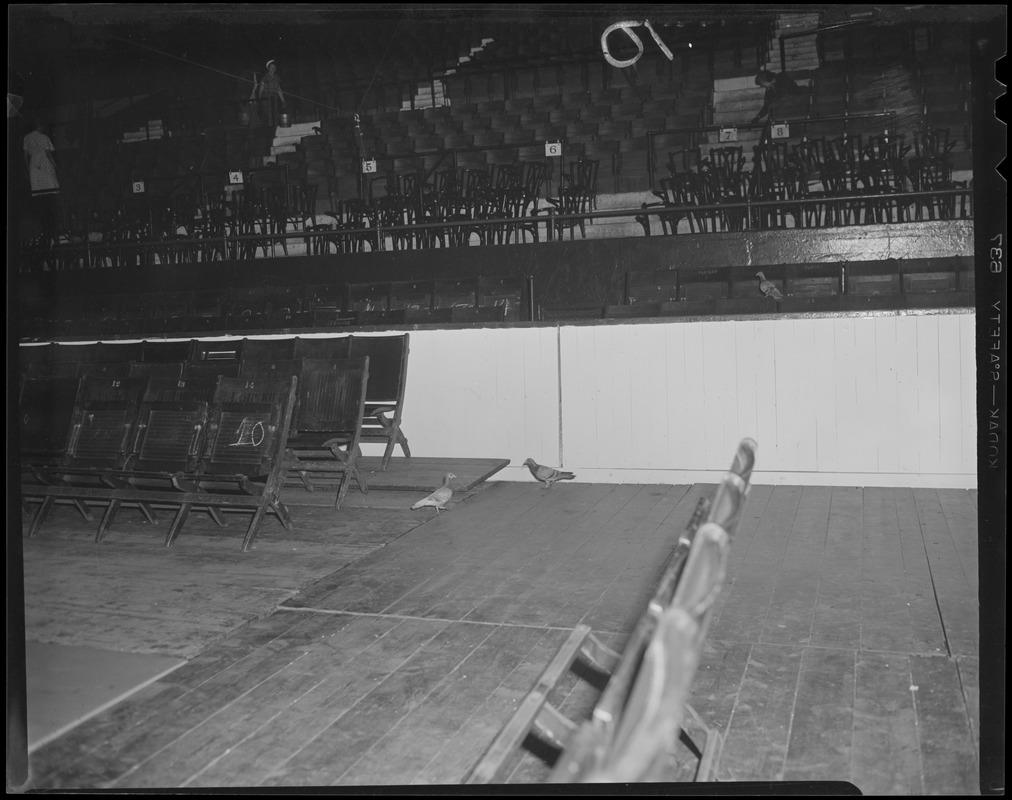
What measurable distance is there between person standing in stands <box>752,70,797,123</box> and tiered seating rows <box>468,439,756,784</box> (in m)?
9.83

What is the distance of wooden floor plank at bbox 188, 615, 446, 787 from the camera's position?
82.8 inches

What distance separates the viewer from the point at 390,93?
13.4 m

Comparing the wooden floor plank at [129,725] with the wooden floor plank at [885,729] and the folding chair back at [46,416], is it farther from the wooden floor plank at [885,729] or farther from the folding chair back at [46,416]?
the folding chair back at [46,416]

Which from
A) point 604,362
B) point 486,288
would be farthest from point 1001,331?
point 486,288

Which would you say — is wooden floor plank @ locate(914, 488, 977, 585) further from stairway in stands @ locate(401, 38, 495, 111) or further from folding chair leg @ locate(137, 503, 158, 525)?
stairway in stands @ locate(401, 38, 495, 111)

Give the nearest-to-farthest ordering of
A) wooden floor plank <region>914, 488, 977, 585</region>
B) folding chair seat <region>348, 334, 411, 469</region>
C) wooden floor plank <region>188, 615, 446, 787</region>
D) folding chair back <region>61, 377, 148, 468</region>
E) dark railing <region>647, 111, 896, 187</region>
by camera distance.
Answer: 1. wooden floor plank <region>188, 615, 446, 787</region>
2. wooden floor plank <region>914, 488, 977, 585</region>
3. folding chair back <region>61, 377, 148, 468</region>
4. folding chair seat <region>348, 334, 411, 469</region>
5. dark railing <region>647, 111, 896, 187</region>

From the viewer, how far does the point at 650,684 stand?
0.93 metres

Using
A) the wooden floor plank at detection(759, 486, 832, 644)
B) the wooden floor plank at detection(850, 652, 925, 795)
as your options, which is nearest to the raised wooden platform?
the wooden floor plank at detection(759, 486, 832, 644)

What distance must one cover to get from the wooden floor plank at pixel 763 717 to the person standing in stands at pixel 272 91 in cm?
1220

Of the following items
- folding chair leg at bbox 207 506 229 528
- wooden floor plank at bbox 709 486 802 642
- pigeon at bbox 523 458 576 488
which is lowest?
wooden floor plank at bbox 709 486 802 642

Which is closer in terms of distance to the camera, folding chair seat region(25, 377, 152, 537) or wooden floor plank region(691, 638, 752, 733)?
wooden floor plank region(691, 638, 752, 733)

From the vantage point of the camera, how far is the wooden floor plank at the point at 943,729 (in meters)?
2.00

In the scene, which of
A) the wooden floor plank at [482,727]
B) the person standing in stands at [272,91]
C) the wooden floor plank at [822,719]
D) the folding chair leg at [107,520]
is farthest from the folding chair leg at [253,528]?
the person standing in stands at [272,91]

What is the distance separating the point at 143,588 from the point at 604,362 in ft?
10.7
